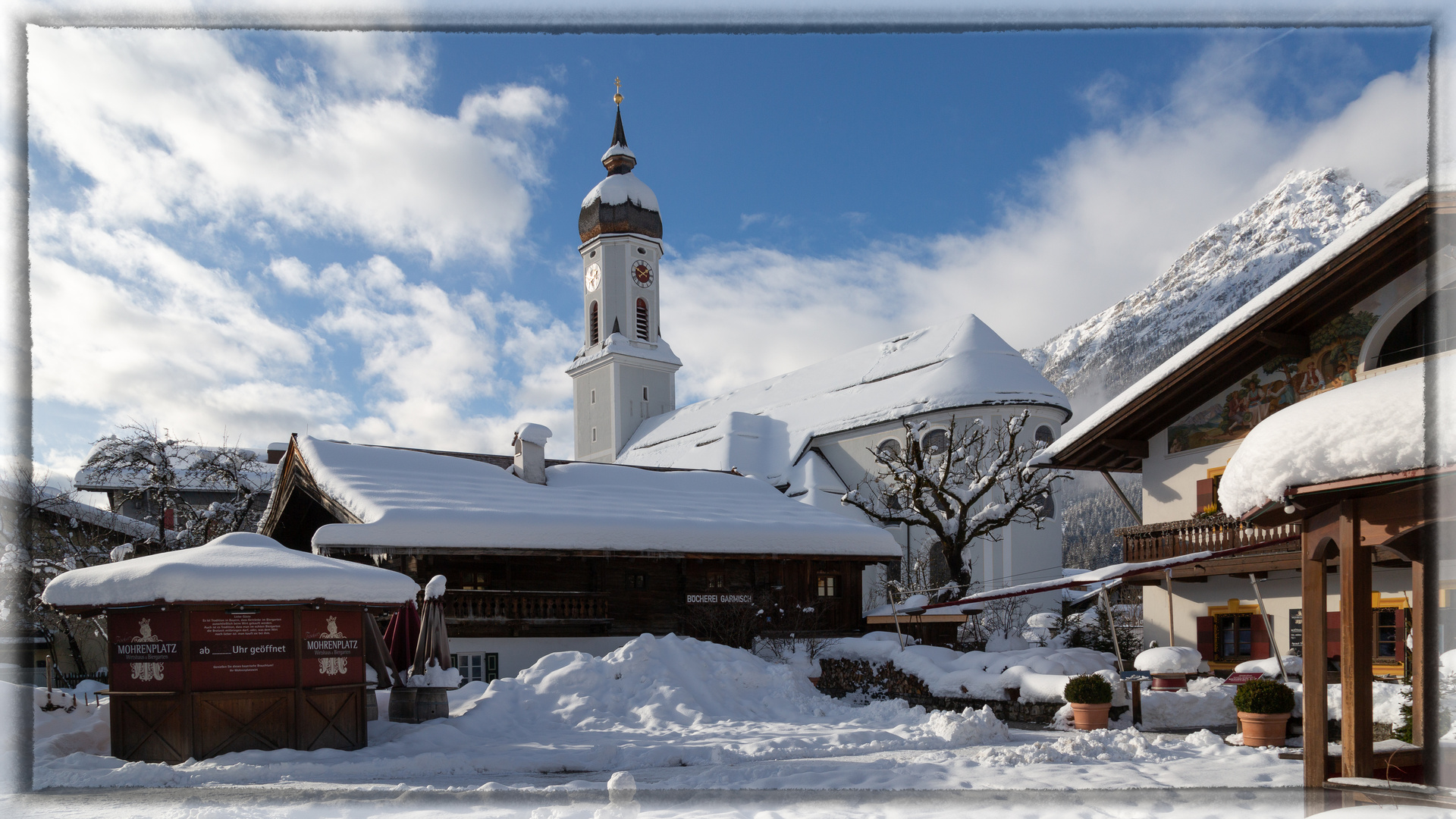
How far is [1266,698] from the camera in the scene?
12.4 meters

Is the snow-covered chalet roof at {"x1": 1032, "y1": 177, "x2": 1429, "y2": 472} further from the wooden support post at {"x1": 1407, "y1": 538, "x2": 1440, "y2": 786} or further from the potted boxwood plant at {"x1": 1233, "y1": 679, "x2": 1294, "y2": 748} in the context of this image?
the wooden support post at {"x1": 1407, "y1": 538, "x2": 1440, "y2": 786}

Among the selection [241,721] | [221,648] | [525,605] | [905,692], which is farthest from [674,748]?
[525,605]

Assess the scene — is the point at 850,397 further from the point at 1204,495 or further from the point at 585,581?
the point at 1204,495

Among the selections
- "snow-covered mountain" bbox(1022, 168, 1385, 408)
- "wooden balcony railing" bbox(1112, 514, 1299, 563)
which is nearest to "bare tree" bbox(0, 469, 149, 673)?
"wooden balcony railing" bbox(1112, 514, 1299, 563)

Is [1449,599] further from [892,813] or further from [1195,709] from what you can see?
[892,813]

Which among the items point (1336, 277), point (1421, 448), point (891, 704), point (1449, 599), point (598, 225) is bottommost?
point (891, 704)

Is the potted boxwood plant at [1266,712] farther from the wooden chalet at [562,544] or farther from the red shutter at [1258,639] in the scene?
the wooden chalet at [562,544]

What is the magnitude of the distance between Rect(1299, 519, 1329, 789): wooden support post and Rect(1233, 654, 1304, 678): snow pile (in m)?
9.24

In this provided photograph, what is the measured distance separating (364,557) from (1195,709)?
15.5 m

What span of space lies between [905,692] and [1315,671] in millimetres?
12120

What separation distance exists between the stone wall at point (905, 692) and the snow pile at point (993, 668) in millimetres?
91

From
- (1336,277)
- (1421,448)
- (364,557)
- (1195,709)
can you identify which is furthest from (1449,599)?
(364,557)

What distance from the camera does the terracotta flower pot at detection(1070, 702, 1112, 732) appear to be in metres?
14.5

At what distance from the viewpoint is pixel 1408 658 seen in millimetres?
14703
